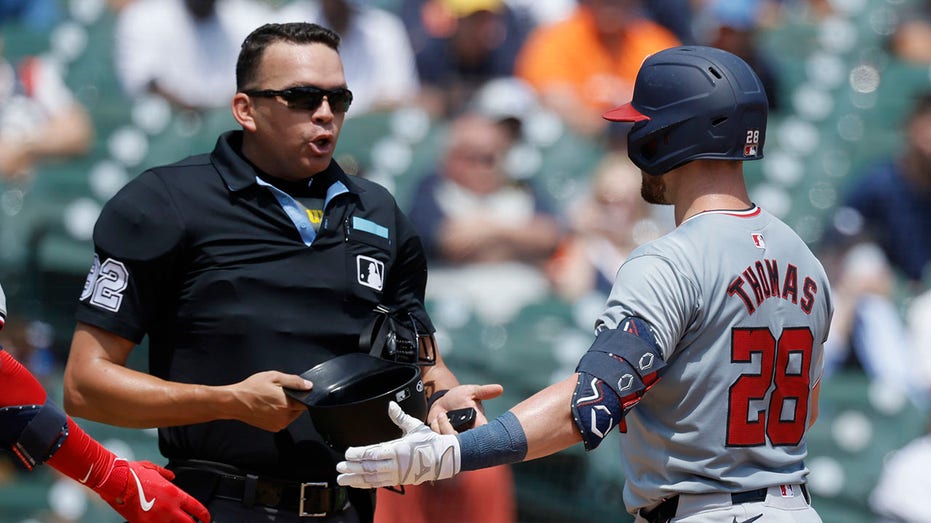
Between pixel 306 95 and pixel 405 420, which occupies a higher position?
pixel 306 95

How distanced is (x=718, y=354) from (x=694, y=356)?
5 cm

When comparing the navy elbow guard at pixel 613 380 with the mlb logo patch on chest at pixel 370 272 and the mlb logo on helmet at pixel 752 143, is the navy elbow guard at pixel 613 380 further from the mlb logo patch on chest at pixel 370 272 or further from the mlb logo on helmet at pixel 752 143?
the mlb logo patch on chest at pixel 370 272

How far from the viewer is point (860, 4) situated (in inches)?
384

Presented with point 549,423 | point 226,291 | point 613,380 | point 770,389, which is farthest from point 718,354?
point 226,291

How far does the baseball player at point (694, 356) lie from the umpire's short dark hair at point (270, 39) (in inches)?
37.3

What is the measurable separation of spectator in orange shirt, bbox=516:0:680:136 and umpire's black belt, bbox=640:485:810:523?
558 cm

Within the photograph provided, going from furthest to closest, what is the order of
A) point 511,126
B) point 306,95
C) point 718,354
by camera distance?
point 511,126
point 306,95
point 718,354

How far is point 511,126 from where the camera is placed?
7.79 metres

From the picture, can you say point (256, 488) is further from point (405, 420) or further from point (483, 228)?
point (483, 228)

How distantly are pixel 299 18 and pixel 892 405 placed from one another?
455cm

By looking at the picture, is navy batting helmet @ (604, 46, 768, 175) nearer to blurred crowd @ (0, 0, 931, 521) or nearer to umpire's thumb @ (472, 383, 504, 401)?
umpire's thumb @ (472, 383, 504, 401)

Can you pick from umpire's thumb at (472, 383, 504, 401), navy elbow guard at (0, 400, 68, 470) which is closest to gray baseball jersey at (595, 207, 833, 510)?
umpire's thumb at (472, 383, 504, 401)

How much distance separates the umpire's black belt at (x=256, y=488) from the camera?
10.4ft

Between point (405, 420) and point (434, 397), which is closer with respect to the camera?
point (405, 420)
